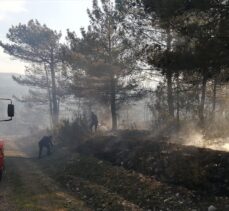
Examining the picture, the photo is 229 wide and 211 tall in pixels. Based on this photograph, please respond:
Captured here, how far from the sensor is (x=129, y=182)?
48.1 feet

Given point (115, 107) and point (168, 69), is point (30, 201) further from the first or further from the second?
point (115, 107)

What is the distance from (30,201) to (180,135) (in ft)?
36.8

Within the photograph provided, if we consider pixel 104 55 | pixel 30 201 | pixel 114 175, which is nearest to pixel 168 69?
pixel 114 175

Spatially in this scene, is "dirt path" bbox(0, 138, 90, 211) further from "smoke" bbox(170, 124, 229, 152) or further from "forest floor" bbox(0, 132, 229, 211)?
"smoke" bbox(170, 124, 229, 152)

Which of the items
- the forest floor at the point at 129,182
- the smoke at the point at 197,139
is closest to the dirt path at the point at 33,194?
the forest floor at the point at 129,182

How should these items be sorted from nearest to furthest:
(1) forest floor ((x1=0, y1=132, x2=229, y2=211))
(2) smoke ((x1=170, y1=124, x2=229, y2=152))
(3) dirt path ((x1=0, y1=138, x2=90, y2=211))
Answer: (1) forest floor ((x1=0, y1=132, x2=229, y2=211)) < (3) dirt path ((x1=0, y1=138, x2=90, y2=211)) < (2) smoke ((x1=170, y1=124, x2=229, y2=152))

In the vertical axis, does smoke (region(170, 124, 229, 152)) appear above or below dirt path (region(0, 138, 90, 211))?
above

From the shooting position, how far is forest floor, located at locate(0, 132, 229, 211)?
1219 centimetres

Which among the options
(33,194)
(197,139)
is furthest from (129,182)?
(197,139)

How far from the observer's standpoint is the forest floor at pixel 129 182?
12188mm

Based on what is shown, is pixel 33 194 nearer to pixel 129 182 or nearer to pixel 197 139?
pixel 129 182

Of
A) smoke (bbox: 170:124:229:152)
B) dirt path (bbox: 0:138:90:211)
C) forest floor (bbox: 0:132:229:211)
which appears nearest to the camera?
forest floor (bbox: 0:132:229:211)

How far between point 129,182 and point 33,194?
11.1ft

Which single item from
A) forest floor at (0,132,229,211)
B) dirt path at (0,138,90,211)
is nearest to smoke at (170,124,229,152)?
forest floor at (0,132,229,211)
